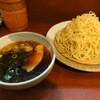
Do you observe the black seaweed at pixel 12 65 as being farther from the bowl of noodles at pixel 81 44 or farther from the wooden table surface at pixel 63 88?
Answer: the bowl of noodles at pixel 81 44

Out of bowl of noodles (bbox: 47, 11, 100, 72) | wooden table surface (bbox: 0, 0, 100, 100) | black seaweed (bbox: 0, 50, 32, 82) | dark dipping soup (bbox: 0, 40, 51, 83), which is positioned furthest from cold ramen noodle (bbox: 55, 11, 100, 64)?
A: black seaweed (bbox: 0, 50, 32, 82)

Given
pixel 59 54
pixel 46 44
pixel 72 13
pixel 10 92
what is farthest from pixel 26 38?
pixel 72 13

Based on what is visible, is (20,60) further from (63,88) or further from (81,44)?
(81,44)

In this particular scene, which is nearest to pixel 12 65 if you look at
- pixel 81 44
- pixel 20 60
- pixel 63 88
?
pixel 20 60

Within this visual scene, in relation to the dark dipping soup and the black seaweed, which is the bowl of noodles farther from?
the black seaweed

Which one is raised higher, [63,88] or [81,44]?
[81,44]
